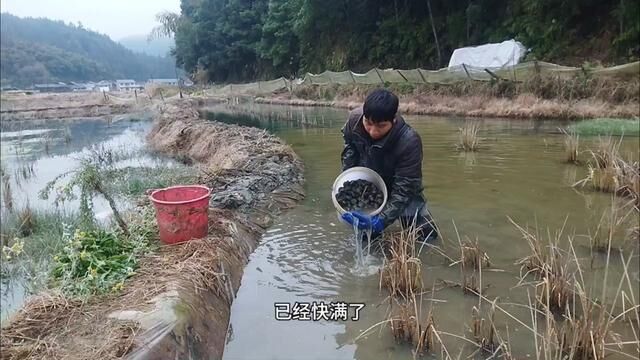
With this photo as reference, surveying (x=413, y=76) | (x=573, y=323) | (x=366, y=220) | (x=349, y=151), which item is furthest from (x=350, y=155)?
(x=413, y=76)

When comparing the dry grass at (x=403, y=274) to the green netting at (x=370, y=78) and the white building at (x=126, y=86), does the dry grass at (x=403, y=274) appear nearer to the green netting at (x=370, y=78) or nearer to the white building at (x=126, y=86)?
the green netting at (x=370, y=78)

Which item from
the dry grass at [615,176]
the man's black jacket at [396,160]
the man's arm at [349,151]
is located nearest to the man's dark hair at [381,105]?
the man's black jacket at [396,160]

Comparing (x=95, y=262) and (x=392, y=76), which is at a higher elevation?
(x=392, y=76)

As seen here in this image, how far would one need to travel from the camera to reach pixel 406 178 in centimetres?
386

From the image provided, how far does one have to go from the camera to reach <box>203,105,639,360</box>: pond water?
3.07m

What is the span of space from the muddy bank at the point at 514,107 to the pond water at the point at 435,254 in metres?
3.33

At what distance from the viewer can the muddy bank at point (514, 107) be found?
1130cm

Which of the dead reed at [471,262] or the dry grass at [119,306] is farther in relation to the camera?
the dead reed at [471,262]

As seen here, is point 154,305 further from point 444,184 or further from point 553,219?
point 444,184

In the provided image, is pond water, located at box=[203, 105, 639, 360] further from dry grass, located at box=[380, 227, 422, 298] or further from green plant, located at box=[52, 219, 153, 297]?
green plant, located at box=[52, 219, 153, 297]

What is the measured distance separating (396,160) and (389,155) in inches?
3.3

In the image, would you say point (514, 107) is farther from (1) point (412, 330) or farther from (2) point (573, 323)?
(2) point (573, 323)

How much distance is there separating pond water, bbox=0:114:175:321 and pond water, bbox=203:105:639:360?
6.22 ft

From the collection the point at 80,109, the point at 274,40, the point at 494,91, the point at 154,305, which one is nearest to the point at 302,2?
the point at 274,40
